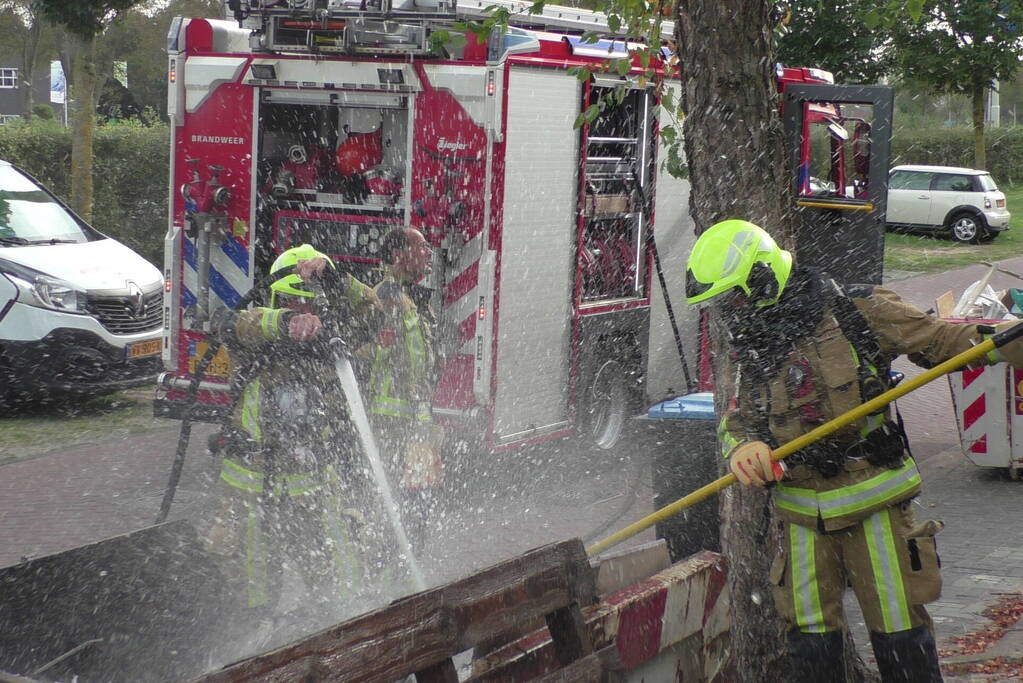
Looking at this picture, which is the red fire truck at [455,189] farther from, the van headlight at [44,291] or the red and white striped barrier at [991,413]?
the van headlight at [44,291]

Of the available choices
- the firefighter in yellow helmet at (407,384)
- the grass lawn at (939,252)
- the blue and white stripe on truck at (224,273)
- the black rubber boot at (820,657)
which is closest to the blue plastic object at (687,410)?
the firefighter in yellow helmet at (407,384)

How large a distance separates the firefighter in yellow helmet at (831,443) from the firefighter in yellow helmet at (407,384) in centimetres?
208

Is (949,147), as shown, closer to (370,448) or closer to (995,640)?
(995,640)

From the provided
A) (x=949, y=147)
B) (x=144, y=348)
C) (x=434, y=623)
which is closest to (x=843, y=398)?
(x=434, y=623)

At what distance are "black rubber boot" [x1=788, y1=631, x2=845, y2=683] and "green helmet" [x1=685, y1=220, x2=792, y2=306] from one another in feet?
3.56

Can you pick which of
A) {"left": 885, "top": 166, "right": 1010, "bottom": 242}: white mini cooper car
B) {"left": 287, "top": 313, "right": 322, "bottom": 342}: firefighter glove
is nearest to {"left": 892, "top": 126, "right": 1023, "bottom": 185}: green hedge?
{"left": 885, "top": 166, "right": 1010, "bottom": 242}: white mini cooper car

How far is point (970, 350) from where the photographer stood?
3.73 meters

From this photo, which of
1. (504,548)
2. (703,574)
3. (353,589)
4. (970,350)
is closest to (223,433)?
(353,589)

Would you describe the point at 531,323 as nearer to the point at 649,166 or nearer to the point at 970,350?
the point at 649,166

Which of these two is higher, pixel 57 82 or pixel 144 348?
pixel 57 82

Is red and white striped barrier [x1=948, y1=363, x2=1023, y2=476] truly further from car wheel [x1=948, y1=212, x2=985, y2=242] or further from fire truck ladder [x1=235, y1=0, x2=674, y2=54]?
car wheel [x1=948, y1=212, x2=985, y2=242]

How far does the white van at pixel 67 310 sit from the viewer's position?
9.22 m

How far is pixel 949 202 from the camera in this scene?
26.3 m

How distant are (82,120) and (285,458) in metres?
8.61
